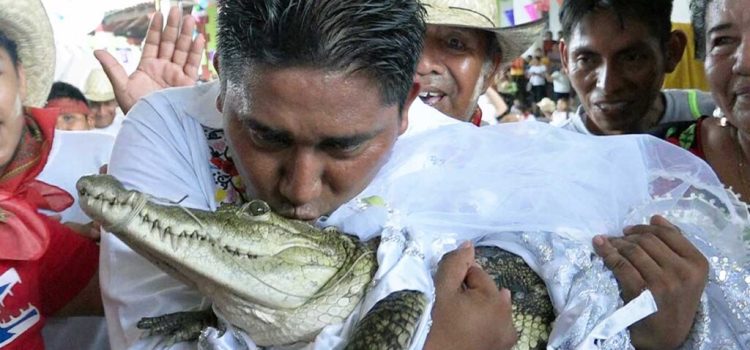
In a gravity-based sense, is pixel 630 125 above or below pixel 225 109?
below

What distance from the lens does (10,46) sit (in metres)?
1.72

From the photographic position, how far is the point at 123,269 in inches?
48.9

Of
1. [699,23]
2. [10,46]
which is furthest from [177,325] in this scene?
[699,23]

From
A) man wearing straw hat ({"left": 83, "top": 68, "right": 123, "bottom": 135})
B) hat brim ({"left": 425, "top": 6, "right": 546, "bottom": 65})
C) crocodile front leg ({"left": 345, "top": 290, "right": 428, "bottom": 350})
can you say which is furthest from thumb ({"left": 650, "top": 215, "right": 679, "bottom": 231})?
man wearing straw hat ({"left": 83, "top": 68, "right": 123, "bottom": 135})

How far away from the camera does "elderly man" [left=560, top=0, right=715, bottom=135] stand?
219cm

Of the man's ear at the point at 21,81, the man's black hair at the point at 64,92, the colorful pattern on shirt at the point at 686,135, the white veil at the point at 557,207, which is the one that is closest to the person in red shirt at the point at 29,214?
the man's ear at the point at 21,81

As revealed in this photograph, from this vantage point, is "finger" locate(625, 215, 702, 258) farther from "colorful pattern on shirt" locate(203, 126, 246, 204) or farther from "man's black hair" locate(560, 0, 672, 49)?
"man's black hair" locate(560, 0, 672, 49)

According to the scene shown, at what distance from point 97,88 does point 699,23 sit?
4109mm

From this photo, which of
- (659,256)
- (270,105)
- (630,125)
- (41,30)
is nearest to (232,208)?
(270,105)

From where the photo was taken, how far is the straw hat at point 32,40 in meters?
1.71

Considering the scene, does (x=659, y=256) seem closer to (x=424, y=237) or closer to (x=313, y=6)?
(x=424, y=237)

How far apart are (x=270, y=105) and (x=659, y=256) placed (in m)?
0.64

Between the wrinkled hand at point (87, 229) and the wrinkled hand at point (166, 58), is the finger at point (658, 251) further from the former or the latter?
the wrinkled hand at point (166, 58)

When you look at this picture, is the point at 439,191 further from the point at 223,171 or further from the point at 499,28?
the point at 499,28
